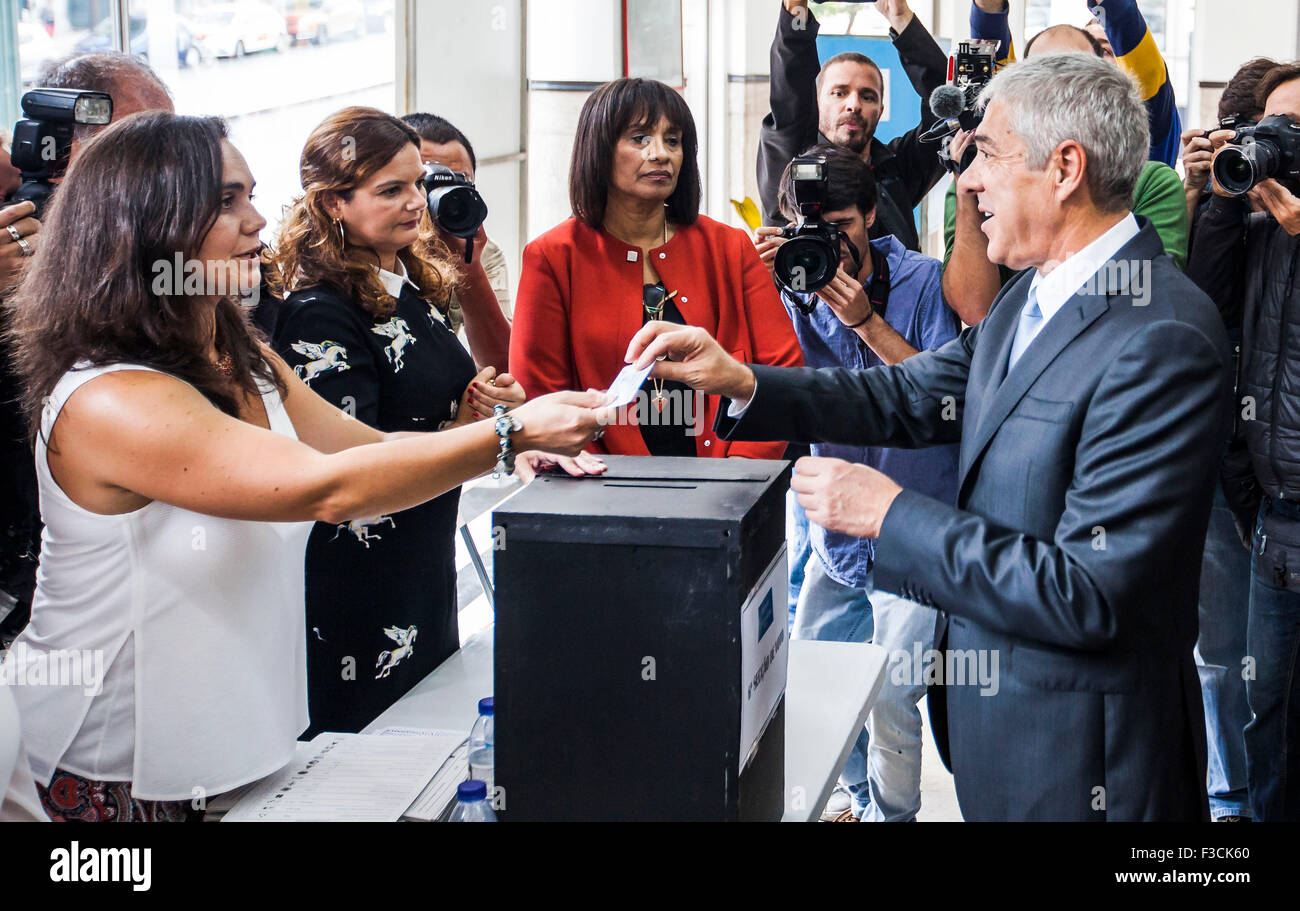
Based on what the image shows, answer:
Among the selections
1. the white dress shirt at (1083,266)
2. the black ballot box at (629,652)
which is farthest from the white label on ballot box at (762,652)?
the white dress shirt at (1083,266)

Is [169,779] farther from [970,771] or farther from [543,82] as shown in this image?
[543,82]

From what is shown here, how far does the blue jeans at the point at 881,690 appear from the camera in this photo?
262 centimetres

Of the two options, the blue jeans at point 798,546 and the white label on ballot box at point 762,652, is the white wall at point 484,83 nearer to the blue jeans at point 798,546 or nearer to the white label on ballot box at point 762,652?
the blue jeans at point 798,546

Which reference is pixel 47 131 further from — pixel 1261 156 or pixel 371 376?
pixel 1261 156

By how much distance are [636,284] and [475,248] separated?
454 mm

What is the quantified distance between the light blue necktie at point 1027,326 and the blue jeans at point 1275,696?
109 centimetres

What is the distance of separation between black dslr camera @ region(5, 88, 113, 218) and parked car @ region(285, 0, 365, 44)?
89.8 inches

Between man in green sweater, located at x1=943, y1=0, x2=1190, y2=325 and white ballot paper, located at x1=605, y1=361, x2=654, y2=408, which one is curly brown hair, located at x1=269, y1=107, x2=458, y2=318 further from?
man in green sweater, located at x1=943, y1=0, x2=1190, y2=325

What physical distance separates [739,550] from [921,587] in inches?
15.7

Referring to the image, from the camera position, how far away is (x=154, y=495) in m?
1.50

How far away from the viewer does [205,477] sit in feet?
4.90

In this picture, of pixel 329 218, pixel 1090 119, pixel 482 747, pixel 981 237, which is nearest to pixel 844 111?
pixel 981 237

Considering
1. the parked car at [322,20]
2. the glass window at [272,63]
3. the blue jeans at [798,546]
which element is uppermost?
the parked car at [322,20]

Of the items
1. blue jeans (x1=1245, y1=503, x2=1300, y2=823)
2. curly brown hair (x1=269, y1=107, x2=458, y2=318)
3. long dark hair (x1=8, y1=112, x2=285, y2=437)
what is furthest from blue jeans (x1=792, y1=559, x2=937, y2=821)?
long dark hair (x1=8, y1=112, x2=285, y2=437)
